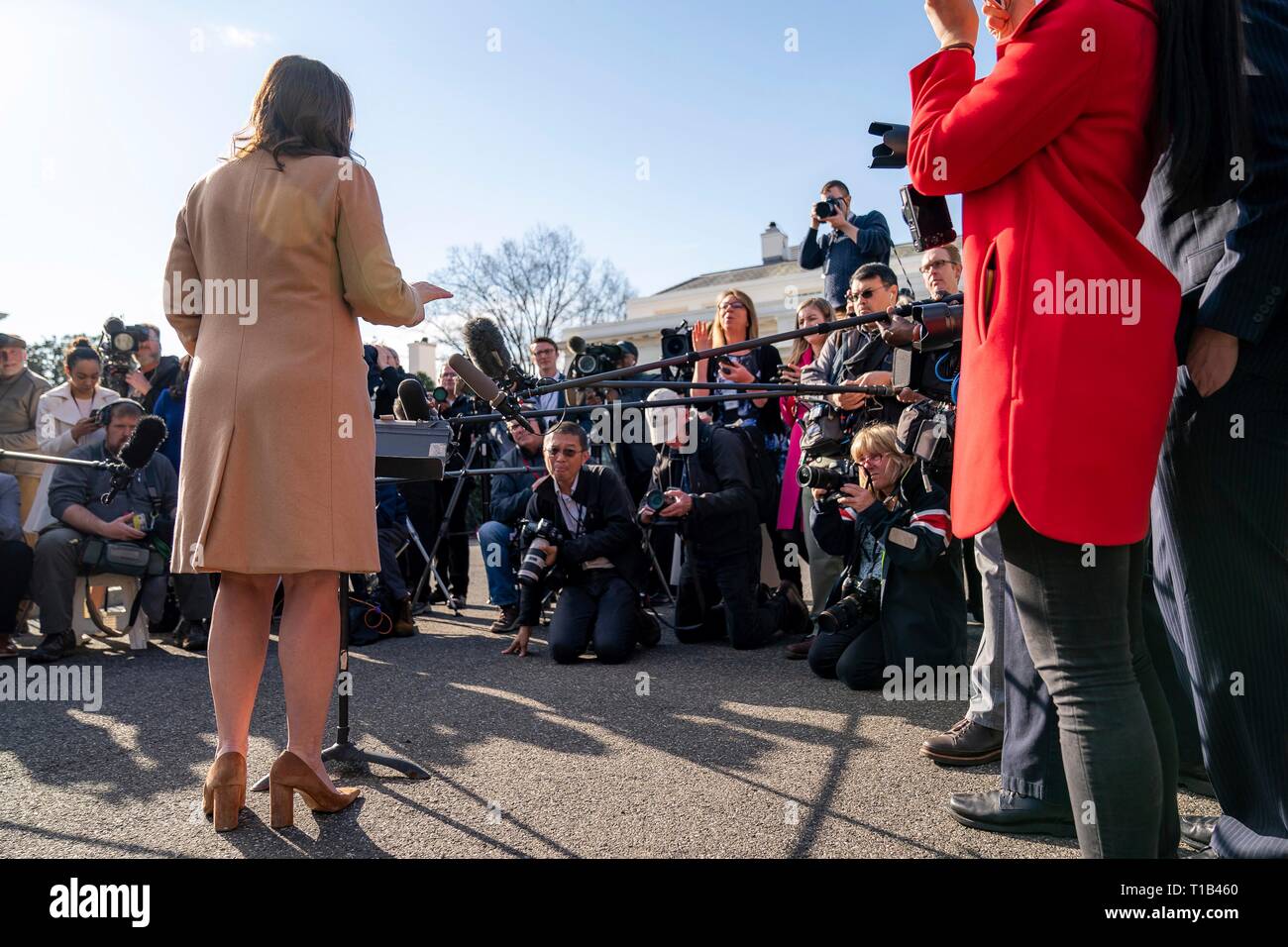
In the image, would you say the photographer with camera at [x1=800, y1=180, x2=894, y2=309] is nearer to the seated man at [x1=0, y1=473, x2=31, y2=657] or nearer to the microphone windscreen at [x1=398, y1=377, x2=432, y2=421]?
the microphone windscreen at [x1=398, y1=377, x2=432, y2=421]

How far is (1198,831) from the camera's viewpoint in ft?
7.67

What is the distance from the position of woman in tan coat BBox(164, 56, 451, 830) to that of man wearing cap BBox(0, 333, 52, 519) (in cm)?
502

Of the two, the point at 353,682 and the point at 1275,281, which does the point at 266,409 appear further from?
the point at 353,682

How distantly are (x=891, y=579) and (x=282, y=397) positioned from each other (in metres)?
2.88

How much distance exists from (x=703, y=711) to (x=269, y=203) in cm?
250

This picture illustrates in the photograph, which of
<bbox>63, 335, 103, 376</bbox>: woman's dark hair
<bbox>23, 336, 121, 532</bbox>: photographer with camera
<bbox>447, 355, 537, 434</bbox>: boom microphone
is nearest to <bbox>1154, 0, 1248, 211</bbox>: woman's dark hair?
<bbox>447, 355, 537, 434</bbox>: boom microphone

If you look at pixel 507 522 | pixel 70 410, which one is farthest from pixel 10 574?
pixel 507 522

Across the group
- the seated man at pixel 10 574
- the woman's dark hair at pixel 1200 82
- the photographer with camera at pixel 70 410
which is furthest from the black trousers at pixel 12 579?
the woman's dark hair at pixel 1200 82

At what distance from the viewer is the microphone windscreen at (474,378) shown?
2803mm

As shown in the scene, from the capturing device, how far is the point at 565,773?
3.10 metres

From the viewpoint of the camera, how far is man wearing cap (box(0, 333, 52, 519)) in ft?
22.1
